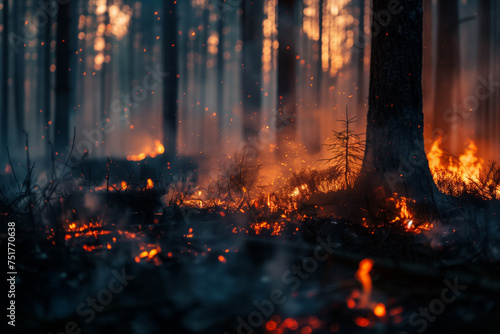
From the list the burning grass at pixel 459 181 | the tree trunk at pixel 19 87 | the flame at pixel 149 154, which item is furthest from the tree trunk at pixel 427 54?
the tree trunk at pixel 19 87

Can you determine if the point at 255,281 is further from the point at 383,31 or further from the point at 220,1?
the point at 220,1

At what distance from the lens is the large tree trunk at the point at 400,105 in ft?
15.7

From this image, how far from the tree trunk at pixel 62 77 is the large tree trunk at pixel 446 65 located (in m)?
10.2

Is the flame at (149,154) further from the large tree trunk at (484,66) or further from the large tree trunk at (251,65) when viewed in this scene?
the large tree trunk at (484,66)

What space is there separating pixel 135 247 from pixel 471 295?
266 cm

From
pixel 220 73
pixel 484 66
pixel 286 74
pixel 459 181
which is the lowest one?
pixel 459 181

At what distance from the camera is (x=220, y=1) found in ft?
60.6

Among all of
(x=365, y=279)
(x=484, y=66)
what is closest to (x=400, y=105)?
(x=365, y=279)

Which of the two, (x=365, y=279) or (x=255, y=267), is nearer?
(x=365, y=279)

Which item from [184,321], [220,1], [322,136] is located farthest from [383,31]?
[220,1]

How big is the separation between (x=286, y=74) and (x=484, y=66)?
11318mm

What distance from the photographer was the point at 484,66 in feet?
52.6

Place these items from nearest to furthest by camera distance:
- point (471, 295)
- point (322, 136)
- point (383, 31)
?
point (471, 295) < point (383, 31) < point (322, 136)

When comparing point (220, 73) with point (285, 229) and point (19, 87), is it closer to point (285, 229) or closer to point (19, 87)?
point (19, 87)
